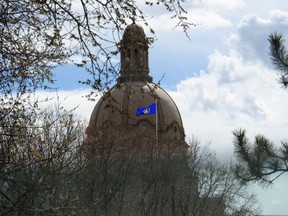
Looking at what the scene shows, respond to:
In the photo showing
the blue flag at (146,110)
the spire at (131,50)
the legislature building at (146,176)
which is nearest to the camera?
the spire at (131,50)

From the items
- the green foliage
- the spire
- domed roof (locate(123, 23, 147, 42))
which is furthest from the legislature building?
the spire

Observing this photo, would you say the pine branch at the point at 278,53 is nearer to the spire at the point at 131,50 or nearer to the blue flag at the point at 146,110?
the spire at the point at 131,50

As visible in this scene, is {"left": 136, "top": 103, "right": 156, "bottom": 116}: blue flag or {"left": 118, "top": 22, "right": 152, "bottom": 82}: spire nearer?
{"left": 118, "top": 22, "right": 152, "bottom": 82}: spire

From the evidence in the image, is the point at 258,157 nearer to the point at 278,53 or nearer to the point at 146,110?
the point at 278,53

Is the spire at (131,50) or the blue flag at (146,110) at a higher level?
the blue flag at (146,110)

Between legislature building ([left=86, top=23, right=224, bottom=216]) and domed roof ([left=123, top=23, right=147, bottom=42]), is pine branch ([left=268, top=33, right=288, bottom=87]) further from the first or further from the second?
legislature building ([left=86, top=23, right=224, bottom=216])

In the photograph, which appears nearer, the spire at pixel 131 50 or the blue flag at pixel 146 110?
the spire at pixel 131 50

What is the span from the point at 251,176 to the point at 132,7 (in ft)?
27.5

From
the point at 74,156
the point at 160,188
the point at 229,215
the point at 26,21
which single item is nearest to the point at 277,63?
the point at 26,21

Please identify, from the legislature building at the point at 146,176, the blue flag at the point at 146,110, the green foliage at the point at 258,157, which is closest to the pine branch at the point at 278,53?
the green foliage at the point at 258,157

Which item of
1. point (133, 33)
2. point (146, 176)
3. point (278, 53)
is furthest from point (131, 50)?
point (146, 176)

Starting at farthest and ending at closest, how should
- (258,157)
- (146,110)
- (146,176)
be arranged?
1. (146,110)
2. (146,176)
3. (258,157)

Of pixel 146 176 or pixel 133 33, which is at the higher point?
pixel 146 176

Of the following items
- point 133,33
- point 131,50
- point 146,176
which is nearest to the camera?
point 133,33
